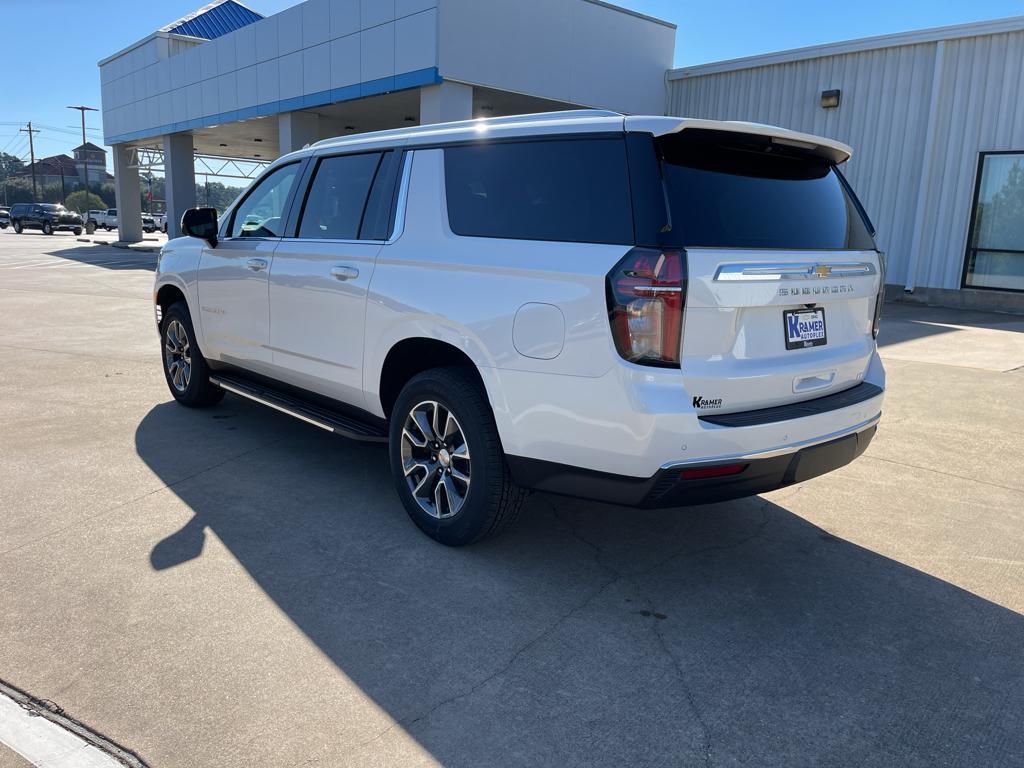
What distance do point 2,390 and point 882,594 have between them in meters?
6.90

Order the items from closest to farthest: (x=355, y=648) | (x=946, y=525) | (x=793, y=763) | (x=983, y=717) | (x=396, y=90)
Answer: (x=793, y=763)
(x=983, y=717)
(x=355, y=648)
(x=946, y=525)
(x=396, y=90)

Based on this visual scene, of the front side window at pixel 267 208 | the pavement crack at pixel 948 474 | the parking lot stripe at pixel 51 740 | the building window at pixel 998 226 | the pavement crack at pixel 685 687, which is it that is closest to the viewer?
the parking lot stripe at pixel 51 740

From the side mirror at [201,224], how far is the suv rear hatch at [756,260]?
11.4ft

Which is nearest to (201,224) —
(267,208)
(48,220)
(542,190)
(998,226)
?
(267,208)

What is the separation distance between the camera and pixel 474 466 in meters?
3.55

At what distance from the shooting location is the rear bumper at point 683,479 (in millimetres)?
3053

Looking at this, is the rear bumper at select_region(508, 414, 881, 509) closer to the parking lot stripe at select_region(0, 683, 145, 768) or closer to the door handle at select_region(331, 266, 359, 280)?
the door handle at select_region(331, 266, 359, 280)

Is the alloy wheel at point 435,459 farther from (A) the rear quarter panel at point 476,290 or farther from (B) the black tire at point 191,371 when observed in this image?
(B) the black tire at point 191,371

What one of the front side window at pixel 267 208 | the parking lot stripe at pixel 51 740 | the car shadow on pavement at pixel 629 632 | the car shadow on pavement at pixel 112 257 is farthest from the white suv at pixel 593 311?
the car shadow on pavement at pixel 112 257

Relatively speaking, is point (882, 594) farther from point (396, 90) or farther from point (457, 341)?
point (396, 90)

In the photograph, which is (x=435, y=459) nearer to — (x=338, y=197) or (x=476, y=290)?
(x=476, y=290)

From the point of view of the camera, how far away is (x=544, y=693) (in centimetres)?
271

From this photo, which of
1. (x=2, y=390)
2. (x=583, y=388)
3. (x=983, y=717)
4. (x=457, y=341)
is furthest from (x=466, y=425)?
(x=2, y=390)

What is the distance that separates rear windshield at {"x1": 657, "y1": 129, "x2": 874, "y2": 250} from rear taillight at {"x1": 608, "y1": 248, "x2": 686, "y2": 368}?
0.39 ft
